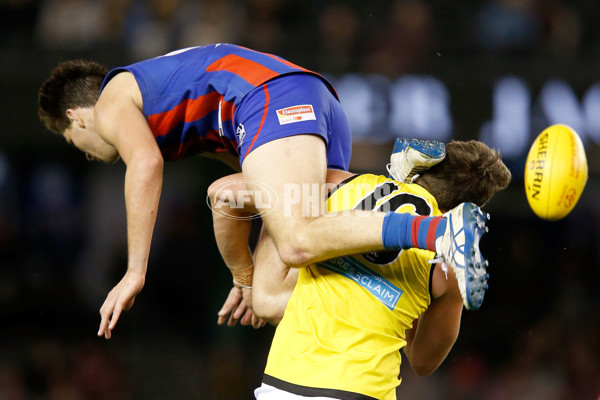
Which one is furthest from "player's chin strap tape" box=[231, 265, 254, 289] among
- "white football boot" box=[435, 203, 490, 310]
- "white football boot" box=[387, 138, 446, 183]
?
"white football boot" box=[435, 203, 490, 310]

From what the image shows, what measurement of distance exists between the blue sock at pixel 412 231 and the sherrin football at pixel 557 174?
0.44 metres

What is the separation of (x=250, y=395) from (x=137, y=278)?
3.86 m

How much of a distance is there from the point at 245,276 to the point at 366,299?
79 cm

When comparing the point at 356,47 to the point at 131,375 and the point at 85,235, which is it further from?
the point at 131,375

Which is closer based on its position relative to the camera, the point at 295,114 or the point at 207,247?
the point at 295,114

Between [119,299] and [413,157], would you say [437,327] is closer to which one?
[413,157]

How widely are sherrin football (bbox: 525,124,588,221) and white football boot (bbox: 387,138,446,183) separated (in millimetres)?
302

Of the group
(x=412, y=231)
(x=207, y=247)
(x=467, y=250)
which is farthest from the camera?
(x=207, y=247)

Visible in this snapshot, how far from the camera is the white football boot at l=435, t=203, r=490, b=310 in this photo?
6.82ft

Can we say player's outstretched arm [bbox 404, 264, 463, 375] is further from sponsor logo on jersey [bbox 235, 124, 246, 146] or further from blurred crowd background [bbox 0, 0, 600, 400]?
blurred crowd background [bbox 0, 0, 600, 400]

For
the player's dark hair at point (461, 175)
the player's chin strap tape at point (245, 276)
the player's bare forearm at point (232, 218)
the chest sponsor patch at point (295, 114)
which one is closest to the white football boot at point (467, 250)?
the player's dark hair at point (461, 175)

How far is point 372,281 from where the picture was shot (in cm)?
235

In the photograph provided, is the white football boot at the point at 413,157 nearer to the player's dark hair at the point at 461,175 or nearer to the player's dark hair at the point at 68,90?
the player's dark hair at the point at 461,175

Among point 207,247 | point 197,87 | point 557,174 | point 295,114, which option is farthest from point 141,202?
point 207,247
